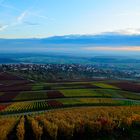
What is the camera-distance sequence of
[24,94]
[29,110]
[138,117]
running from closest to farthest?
[138,117], [29,110], [24,94]

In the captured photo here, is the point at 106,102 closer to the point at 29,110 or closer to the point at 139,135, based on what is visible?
the point at 29,110

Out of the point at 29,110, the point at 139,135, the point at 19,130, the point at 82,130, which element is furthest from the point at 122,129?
the point at 29,110

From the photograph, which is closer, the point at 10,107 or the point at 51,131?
the point at 51,131

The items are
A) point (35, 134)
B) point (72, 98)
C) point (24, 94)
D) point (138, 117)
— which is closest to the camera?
point (35, 134)

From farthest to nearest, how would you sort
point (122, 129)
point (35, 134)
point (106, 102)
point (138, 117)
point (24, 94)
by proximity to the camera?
point (24, 94), point (106, 102), point (138, 117), point (122, 129), point (35, 134)

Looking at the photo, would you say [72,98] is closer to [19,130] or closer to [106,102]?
[106,102]

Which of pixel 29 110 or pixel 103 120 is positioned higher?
pixel 103 120

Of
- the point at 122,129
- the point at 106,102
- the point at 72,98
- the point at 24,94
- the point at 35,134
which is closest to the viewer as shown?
the point at 35,134

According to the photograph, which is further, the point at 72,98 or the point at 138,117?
the point at 72,98

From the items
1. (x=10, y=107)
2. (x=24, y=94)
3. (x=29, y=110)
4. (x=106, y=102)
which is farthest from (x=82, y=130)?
(x=24, y=94)
